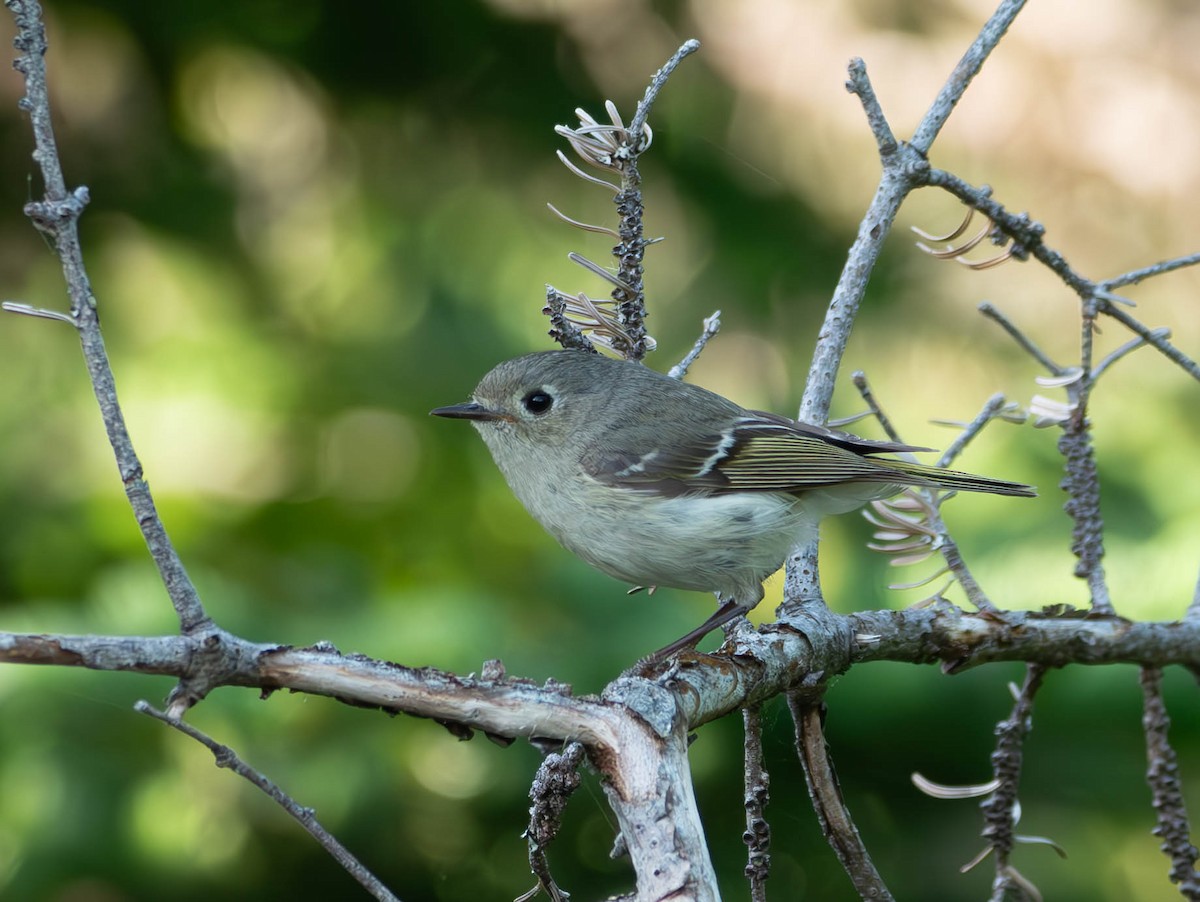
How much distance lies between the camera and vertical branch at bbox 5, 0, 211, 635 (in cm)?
57

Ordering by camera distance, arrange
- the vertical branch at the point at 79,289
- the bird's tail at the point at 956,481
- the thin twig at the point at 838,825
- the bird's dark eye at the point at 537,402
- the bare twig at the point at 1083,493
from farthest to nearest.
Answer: the bird's dark eye at the point at 537,402
the bird's tail at the point at 956,481
the bare twig at the point at 1083,493
the thin twig at the point at 838,825
the vertical branch at the point at 79,289

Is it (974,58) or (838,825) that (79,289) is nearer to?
(838,825)

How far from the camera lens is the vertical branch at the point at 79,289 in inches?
22.6

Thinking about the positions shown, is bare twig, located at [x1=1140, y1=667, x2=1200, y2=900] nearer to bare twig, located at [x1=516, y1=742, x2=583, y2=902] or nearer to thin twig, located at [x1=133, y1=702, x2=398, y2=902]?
bare twig, located at [x1=516, y1=742, x2=583, y2=902]

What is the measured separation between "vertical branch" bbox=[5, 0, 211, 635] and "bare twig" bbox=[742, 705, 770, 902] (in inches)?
18.3

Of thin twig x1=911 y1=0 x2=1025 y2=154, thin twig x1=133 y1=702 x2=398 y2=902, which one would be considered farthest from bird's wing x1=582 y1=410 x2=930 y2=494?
thin twig x1=133 y1=702 x2=398 y2=902

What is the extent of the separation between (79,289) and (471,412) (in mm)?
748

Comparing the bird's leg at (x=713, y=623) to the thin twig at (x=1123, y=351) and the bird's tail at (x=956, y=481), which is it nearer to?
the bird's tail at (x=956, y=481)

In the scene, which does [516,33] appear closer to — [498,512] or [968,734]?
[498,512]

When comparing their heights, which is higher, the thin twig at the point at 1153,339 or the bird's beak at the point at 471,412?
the bird's beak at the point at 471,412

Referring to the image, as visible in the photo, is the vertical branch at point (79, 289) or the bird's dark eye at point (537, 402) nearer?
the vertical branch at point (79, 289)

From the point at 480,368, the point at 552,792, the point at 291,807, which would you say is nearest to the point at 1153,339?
the point at 552,792

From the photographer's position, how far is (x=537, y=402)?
Answer: 53.4 inches

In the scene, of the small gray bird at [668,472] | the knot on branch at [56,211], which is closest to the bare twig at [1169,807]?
the small gray bird at [668,472]
